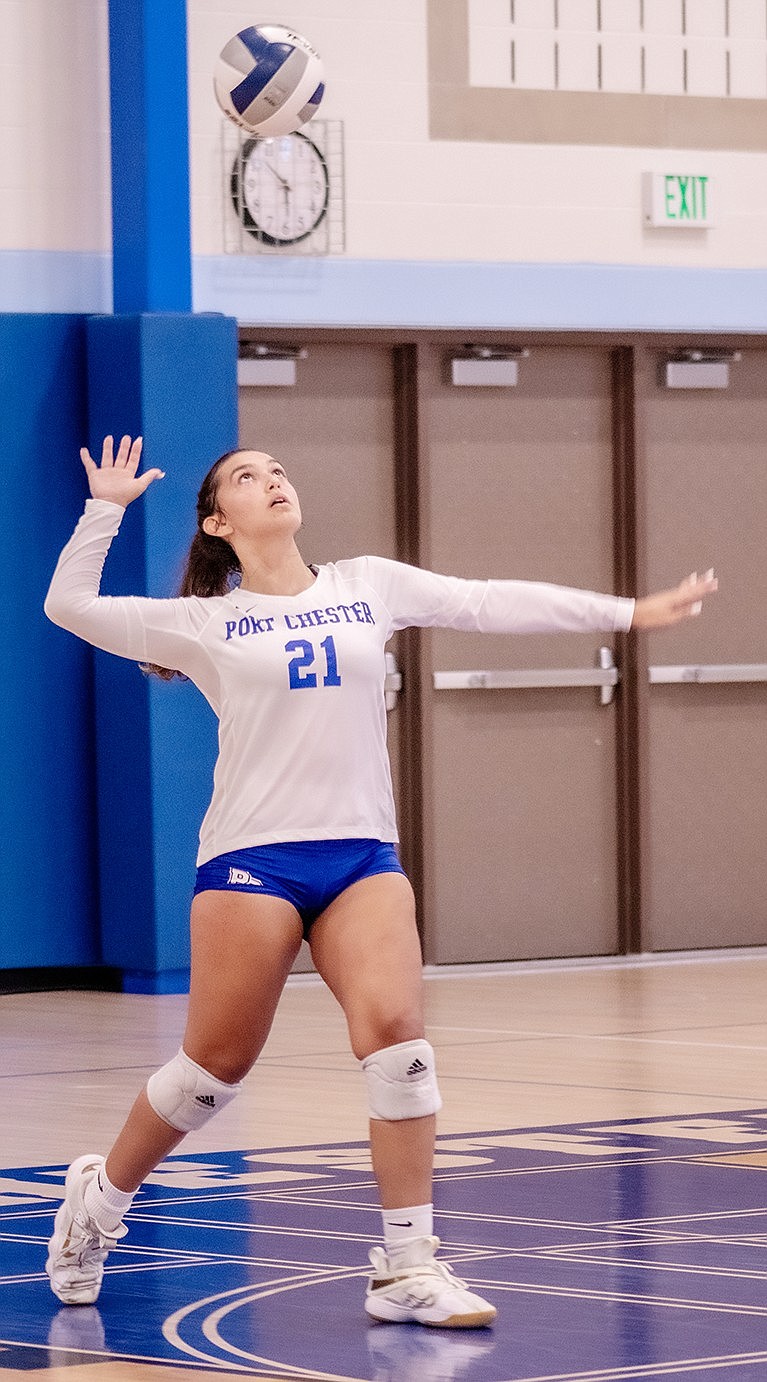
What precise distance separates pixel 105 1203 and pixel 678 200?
7454 mm

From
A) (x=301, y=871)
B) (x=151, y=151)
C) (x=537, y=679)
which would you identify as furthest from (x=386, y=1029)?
(x=537, y=679)

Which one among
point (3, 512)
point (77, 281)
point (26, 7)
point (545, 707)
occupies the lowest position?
point (545, 707)

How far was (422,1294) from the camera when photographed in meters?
4.14

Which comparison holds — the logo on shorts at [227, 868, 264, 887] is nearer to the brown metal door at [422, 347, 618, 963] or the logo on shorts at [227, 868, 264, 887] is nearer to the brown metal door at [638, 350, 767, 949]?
the brown metal door at [422, 347, 618, 963]

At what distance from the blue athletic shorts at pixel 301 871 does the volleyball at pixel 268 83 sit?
16.6 feet

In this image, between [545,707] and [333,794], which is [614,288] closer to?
[545,707]

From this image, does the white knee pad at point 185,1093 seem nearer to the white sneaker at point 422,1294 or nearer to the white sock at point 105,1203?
the white sock at point 105,1203

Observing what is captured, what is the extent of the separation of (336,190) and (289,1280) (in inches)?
261

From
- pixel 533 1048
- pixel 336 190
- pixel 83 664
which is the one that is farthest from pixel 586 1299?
pixel 336 190

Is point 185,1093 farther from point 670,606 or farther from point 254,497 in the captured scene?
point 670,606

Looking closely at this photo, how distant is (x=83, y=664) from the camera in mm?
10188

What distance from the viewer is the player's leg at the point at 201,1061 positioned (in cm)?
430

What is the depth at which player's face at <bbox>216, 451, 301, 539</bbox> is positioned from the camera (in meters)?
4.55

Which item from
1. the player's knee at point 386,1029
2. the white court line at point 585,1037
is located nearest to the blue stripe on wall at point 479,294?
the white court line at point 585,1037
